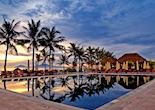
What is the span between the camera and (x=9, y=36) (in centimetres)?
3031

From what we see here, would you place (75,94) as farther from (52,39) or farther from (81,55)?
(81,55)

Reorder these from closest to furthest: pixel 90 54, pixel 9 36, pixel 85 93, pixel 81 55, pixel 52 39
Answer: pixel 85 93, pixel 9 36, pixel 52 39, pixel 81 55, pixel 90 54

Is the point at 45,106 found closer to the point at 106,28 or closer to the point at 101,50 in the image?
the point at 106,28

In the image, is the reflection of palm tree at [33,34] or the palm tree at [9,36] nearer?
the palm tree at [9,36]

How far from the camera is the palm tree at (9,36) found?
98.0ft

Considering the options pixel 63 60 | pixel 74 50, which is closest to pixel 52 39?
pixel 74 50

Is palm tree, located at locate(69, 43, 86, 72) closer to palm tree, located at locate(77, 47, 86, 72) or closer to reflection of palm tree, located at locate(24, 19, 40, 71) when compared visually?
palm tree, located at locate(77, 47, 86, 72)

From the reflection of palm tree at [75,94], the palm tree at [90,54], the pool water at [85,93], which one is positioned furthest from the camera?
the palm tree at [90,54]

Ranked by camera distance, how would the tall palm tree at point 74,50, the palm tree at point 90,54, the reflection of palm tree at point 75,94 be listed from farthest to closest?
the palm tree at point 90,54 < the tall palm tree at point 74,50 < the reflection of palm tree at point 75,94

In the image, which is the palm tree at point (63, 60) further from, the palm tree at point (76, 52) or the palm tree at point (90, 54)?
the palm tree at point (90, 54)

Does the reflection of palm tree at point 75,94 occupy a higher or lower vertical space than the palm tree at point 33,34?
lower

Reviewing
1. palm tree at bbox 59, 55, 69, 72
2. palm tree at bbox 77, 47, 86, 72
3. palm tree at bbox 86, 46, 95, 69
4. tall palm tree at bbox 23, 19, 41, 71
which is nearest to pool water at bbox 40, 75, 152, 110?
tall palm tree at bbox 23, 19, 41, 71

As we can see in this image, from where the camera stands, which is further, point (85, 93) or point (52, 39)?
point (52, 39)

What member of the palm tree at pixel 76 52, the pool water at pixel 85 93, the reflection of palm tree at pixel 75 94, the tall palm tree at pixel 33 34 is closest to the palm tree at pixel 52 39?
the tall palm tree at pixel 33 34
